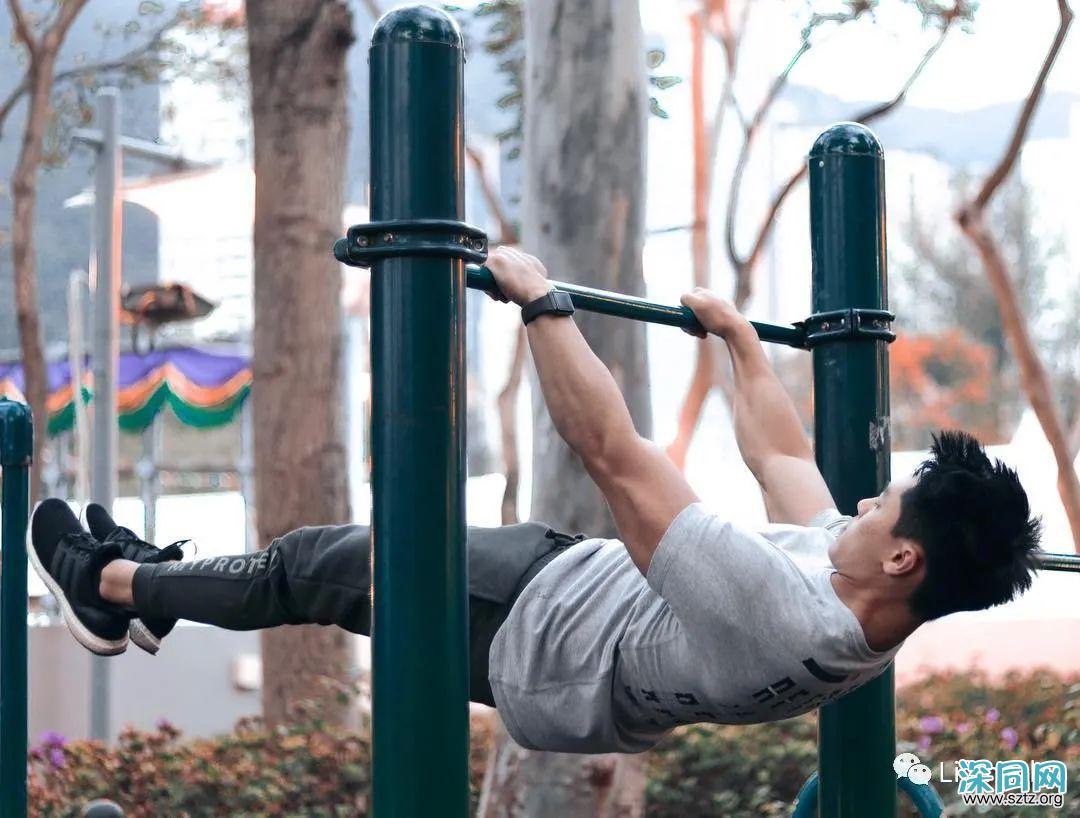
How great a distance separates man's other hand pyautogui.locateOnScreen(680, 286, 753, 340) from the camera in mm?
2385

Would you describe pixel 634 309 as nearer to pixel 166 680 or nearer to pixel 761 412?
pixel 761 412

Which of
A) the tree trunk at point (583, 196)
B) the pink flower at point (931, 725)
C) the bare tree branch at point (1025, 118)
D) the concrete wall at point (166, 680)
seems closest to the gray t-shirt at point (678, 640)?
the tree trunk at point (583, 196)

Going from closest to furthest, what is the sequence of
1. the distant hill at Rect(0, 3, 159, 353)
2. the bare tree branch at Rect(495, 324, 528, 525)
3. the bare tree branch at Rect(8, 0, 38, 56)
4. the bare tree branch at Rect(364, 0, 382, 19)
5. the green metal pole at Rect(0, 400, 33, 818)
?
the green metal pole at Rect(0, 400, 33, 818) → the bare tree branch at Rect(8, 0, 38, 56) → the bare tree branch at Rect(364, 0, 382, 19) → the bare tree branch at Rect(495, 324, 528, 525) → the distant hill at Rect(0, 3, 159, 353)

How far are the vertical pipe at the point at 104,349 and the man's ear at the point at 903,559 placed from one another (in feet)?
17.9

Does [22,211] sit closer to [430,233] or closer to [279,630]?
[279,630]

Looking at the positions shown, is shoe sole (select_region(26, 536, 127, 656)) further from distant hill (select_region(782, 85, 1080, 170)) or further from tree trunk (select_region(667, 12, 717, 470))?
distant hill (select_region(782, 85, 1080, 170))

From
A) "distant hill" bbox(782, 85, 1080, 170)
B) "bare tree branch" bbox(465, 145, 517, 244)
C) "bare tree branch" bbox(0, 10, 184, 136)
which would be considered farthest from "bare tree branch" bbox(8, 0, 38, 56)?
"distant hill" bbox(782, 85, 1080, 170)

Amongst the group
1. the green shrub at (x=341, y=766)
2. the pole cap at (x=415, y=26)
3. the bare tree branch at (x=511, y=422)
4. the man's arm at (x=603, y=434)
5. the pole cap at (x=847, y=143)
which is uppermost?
the bare tree branch at (x=511, y=422)

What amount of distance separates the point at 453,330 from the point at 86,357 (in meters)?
14.2

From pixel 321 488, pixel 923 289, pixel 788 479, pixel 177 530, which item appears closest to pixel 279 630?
pixel 321 488

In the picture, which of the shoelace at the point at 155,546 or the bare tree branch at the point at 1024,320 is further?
the bare tree branch at the point at 1024,320

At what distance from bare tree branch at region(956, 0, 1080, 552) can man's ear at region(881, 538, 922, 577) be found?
19.6 ft

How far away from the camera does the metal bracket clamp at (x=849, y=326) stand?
2.51 metres

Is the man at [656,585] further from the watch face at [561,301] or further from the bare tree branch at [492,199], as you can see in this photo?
the bare tree branch at [492,199]
